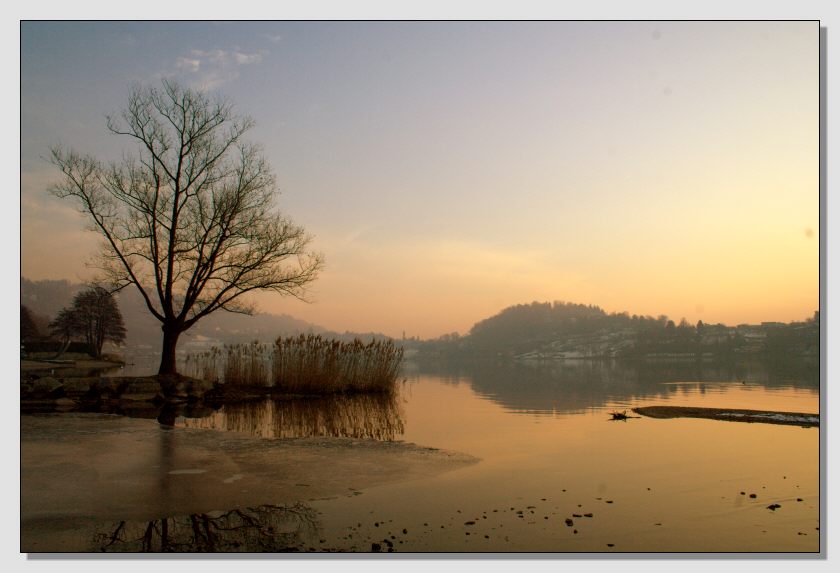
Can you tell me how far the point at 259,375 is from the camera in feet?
74.7

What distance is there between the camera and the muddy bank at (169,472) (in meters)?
6.33

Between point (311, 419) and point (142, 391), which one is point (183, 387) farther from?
point (311, 419)

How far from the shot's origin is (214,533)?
19.0 feet

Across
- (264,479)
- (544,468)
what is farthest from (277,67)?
(544,468)

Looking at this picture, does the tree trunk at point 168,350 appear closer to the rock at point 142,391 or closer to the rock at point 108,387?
the rock at point 142,391

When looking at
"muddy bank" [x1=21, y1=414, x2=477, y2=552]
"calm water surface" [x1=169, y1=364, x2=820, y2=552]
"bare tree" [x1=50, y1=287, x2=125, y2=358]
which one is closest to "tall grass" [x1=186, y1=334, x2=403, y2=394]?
"calm water surface" [x1=169, y1=364, x2=820, y2=552]

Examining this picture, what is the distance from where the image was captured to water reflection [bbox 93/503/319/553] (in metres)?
5.53

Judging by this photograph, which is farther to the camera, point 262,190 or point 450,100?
point 262,190

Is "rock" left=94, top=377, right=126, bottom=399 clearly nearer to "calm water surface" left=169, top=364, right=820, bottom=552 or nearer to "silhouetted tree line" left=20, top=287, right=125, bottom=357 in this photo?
"calm water surface" left=169, top=364, right=820, bottom=552

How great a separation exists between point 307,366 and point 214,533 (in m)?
17.3

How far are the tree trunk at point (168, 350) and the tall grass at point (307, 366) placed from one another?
5.53ft

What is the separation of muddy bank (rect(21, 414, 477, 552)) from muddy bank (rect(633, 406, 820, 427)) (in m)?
8.96

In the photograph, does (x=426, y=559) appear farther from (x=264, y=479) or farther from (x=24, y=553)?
(x=24, y=553)

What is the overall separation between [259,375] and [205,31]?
15.9m
